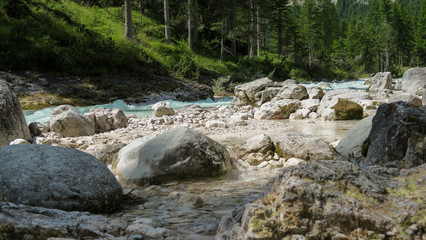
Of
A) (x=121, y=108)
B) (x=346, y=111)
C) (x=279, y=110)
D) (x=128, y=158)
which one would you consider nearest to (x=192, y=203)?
(x=128, y=158)

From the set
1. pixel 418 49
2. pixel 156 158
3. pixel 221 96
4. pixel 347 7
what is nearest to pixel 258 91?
pixel 221 96

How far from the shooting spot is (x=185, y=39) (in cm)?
3069

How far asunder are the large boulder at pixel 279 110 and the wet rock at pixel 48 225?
9.56m

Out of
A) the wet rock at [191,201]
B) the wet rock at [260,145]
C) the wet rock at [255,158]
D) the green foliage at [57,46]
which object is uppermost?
the green foliage at [57,46]

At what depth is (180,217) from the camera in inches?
120

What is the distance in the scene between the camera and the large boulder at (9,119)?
6172 millimetres

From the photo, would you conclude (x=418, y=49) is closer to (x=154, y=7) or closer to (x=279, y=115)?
(x=154, y=7)

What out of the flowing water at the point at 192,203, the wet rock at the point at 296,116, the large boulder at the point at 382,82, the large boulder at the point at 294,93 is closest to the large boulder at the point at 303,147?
the flowing water at the point at 192,203

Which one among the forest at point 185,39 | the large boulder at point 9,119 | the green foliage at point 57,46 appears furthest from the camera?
the forest at point 185,39

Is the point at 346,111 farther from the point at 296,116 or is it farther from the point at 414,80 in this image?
the point at 414,80

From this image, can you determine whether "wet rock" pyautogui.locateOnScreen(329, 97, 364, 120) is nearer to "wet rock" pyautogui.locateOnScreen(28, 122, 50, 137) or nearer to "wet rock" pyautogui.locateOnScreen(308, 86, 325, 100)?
"wet rock" pyautogui.locateOnScreen(308, 86, 325, 100)

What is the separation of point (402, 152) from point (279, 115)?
840 centimetres

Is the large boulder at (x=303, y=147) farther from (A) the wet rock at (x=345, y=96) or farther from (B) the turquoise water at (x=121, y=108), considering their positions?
(B) the turquoise water at (x=121, y=108)

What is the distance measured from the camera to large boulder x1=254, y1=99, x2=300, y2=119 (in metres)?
11.8
